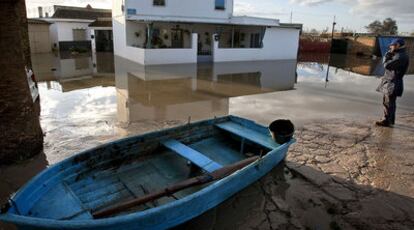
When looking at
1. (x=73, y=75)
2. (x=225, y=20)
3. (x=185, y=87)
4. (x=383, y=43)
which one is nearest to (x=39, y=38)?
(x=73, y=75)

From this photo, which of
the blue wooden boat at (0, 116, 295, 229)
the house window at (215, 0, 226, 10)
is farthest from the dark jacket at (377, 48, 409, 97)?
the house window at (215, 0, 226, 10)

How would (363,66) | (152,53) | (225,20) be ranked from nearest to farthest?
(152,53)
(363,66)
(225,20)

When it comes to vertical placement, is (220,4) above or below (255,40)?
above

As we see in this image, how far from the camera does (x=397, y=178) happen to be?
485cm

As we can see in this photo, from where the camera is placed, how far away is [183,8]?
20969mm

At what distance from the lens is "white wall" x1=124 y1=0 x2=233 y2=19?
19.6 meters

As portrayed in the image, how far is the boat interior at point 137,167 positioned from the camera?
10.1 ft

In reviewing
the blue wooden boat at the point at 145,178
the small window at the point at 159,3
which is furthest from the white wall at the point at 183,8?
the blue wooden boat at the point at 145,178

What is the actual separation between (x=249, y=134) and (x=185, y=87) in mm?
6925

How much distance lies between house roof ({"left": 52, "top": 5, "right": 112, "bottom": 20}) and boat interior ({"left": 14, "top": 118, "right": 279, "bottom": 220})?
30281 millimetres

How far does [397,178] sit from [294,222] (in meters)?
2.32

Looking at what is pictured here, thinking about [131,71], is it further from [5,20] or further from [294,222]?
[294,222]

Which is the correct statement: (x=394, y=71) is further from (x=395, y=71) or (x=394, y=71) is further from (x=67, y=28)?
(x=67, y=28)

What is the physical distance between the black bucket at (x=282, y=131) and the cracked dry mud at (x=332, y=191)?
636 millimetres
